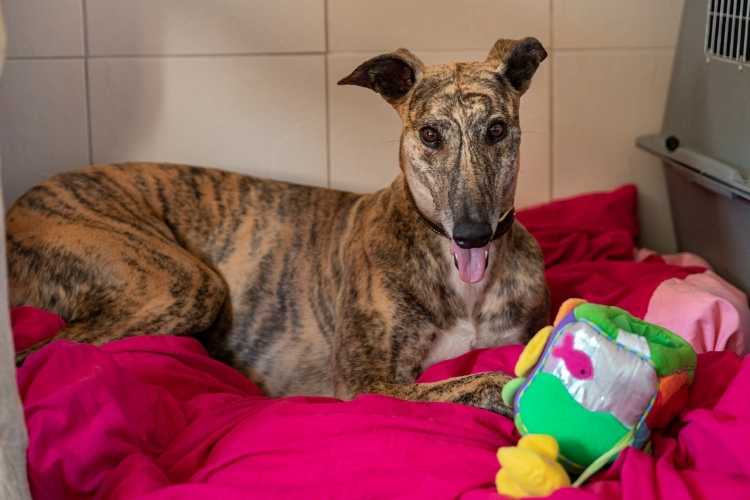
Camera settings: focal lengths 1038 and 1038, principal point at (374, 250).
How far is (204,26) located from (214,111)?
0.24 metres

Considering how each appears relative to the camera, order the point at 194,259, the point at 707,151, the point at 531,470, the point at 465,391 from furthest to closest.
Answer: the point at 707,151
the point at 194,259
the point at 465,391
the point at 531,470

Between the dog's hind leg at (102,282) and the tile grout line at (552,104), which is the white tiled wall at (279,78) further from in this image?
the dog's hind leg at (102,282)

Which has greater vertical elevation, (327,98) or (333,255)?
(327,98)

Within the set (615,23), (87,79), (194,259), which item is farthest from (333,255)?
(615,23)

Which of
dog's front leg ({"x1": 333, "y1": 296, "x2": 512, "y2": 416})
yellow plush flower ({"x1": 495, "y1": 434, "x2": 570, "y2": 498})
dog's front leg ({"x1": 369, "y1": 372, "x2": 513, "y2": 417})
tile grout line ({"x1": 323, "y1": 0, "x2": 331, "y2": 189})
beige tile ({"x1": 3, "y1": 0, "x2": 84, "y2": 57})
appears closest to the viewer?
yellow plush flower ({"x1": 495, "y1": 434, "x2": 570, "y2": 498})

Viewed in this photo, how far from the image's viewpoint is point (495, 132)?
7.04ft

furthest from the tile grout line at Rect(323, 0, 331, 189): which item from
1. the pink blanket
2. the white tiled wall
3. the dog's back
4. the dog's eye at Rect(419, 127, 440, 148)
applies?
the pink blanket

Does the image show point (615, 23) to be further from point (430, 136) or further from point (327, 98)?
point (430, 136)

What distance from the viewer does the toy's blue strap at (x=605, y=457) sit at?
156 cm

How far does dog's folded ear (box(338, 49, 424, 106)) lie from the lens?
225cm


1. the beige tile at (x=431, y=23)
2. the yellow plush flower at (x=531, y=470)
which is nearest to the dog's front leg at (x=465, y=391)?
the yellow plush flower at (x=531, y=470)

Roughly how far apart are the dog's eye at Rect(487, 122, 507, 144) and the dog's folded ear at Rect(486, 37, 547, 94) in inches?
6.6

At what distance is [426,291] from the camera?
2248 millimetres

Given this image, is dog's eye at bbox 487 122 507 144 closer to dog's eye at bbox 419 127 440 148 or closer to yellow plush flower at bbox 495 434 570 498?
dog's eye at bbox 419 127 440 148
